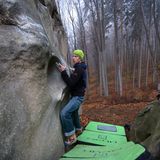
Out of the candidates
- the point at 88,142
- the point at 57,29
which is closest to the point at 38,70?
the point at 88,142

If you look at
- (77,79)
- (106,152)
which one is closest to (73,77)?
(77,79)

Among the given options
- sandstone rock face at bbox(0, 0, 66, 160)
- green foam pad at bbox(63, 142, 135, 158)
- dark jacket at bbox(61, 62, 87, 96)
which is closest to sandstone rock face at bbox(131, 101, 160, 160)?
green foam pad at bbox(63, 142, 135, 158)

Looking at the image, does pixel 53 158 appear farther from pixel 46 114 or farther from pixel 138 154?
pixel 138 154

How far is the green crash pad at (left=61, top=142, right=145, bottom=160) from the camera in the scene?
4234 millimetres

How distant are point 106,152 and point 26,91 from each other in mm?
1738

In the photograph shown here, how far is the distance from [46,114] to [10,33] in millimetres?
1491

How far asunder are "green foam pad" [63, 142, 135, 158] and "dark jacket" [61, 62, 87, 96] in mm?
1116

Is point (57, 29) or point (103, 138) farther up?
point (57, 29)

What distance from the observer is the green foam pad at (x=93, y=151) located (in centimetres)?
469

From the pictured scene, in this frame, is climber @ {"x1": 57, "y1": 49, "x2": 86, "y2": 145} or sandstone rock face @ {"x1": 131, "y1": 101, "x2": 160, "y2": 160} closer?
sandstone rock face @ {"x1": 131, "y1": 101, "x2": 160, "y2": 160}

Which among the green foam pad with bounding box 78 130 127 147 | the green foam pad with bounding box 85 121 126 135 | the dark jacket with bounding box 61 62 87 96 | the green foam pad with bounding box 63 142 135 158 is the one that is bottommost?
the green foam pad with bounding box 85 121 126 135

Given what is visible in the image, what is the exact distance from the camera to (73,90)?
18.8 ft

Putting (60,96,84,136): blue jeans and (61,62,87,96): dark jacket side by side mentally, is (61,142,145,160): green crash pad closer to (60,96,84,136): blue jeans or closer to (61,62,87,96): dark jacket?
(60,96,84,136): blue jeans

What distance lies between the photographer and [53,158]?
4.90 meters
